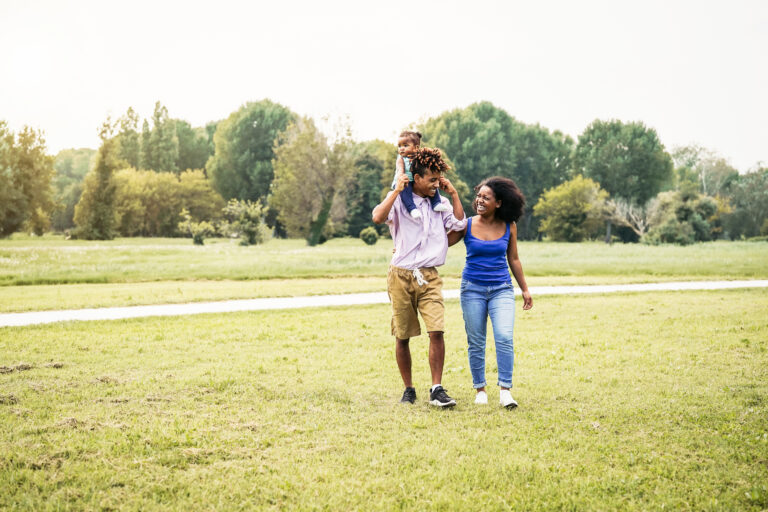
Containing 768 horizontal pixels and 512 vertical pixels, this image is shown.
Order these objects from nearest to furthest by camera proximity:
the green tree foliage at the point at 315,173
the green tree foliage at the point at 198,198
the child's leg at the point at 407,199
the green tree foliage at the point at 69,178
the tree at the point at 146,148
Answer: the child's leg at the point at 407,199
the green tree foliage at the point at 315,173
the green tree foliage at the point at 198,198
the green tree foliage at the point at 69,178
the tree at the point at 146,148

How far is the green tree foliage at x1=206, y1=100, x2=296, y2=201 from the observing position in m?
63.2

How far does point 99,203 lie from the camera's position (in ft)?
141

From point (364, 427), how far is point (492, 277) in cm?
170

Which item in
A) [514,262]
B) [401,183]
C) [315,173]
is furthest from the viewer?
[315,173]

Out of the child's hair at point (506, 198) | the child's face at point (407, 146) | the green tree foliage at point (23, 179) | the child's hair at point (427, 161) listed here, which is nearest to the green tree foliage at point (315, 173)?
the green tree foliage at point (23, 179)

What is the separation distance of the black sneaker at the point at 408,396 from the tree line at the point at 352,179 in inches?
1235

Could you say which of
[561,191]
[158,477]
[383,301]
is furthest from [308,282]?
[561,191]

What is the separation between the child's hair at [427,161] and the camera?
16.7 ft

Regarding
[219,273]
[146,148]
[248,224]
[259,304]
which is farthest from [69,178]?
[259,304]

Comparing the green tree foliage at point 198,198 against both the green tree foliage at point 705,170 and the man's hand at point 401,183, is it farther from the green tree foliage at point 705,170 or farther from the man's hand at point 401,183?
the man's hand at point 401,183

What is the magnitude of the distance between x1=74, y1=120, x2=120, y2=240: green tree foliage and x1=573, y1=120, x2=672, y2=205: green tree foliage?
47180 millimetres

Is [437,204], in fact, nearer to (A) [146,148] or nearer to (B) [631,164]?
(B) [631,164]

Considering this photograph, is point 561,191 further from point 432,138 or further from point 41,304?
point 41,304

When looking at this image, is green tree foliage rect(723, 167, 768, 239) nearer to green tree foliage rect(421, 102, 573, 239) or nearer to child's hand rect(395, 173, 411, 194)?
green tree foliage rect(421, 102, 573, 239)
